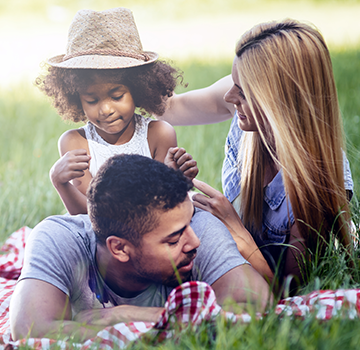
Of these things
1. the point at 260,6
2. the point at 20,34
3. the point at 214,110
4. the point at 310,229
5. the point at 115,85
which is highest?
the point at 260,6

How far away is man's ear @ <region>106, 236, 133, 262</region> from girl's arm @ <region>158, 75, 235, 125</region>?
4.77 ft

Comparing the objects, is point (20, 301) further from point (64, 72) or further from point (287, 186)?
point (287, 186)

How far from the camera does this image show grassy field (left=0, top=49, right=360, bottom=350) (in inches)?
64.9

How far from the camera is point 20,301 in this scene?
189 cm

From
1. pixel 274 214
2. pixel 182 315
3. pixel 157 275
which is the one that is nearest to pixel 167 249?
pixel 157 275

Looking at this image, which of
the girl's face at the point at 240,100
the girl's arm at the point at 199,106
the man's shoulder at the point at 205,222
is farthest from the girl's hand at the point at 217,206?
the girl's arm at the point at 199,106

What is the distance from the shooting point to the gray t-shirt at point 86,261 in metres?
2.03

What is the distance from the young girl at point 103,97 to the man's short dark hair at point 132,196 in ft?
0.73

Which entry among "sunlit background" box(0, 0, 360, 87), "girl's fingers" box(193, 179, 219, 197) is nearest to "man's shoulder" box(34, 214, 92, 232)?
"girl's fingers" box(193, 179, 219, 197)

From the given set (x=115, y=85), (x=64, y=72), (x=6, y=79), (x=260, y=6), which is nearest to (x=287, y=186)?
(x=115, y=85)

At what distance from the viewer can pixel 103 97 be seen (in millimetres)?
2113

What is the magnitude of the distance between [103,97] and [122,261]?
84cm

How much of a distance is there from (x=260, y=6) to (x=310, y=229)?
912 centimetres

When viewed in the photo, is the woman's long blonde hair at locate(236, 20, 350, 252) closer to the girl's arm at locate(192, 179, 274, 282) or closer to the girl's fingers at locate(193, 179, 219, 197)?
the girl's arm at locate(192, 179, 274, 282)
